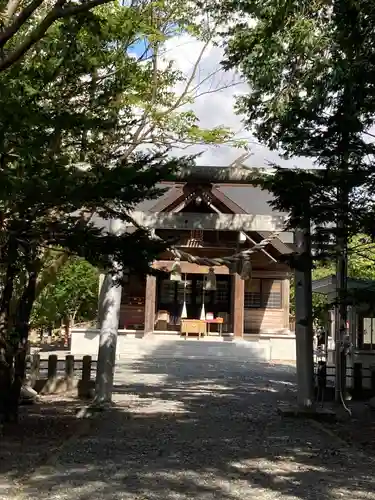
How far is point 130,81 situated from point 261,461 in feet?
20.8

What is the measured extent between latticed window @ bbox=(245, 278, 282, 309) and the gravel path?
1703 centimetres

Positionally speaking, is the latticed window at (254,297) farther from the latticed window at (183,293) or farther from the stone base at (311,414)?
the stone base at (311,414)

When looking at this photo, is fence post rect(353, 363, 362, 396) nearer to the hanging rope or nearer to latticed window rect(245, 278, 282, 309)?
the hanging rope

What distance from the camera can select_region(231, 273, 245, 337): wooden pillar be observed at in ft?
89.0

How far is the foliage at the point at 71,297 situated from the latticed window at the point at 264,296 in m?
7.41

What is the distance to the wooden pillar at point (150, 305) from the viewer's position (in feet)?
88.6

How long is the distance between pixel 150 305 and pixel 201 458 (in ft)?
67.8

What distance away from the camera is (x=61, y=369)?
1727 cm

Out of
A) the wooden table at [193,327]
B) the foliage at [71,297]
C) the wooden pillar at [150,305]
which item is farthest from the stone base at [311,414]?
the wooden pillar at [150,305]

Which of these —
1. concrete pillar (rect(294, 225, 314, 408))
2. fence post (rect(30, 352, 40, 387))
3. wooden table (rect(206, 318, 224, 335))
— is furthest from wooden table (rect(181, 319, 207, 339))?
concrete pillar (rect(294, 225, 314, 408))

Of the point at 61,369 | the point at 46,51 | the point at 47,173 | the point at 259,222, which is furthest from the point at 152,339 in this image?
the point at 47,173

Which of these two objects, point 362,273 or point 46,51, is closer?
point 46,51

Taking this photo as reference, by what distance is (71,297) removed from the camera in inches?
1036

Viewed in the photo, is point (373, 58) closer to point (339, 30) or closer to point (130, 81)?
point (339, 30)
